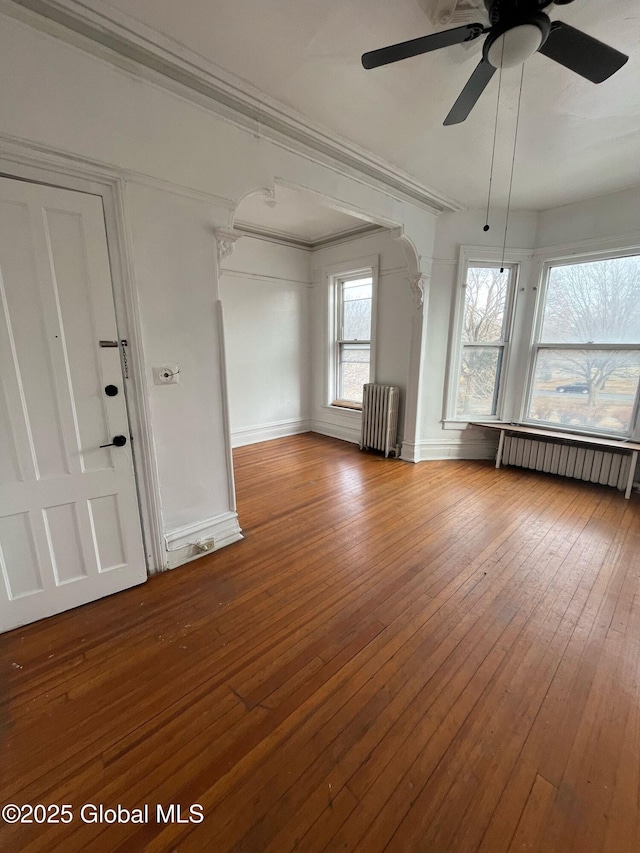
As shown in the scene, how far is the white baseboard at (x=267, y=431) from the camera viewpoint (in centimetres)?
509

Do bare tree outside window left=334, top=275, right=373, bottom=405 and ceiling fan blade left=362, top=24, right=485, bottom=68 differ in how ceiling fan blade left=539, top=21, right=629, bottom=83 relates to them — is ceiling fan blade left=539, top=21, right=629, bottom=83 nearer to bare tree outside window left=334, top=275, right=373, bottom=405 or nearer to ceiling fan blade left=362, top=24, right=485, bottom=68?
ceiling fan blade left=362, top=24, right=485, bottom=68

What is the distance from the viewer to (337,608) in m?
1.98

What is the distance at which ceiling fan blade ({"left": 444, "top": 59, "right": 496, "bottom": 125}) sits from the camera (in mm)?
1579

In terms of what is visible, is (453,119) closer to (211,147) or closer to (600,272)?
(211,147)

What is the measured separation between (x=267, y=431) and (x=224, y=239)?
11.2 ft

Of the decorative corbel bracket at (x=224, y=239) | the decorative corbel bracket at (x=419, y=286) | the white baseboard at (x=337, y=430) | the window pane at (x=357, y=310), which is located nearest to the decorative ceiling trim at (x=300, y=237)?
the window pane at (x=357, y=310)

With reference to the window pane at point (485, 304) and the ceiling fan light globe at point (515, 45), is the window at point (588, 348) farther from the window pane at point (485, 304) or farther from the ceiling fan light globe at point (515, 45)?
the ceiling fan light globe at point (515, 45)

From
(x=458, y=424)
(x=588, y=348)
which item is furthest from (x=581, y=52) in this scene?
(x=458, y=424)

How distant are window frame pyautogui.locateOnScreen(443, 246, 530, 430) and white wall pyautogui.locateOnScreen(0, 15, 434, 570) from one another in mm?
2127

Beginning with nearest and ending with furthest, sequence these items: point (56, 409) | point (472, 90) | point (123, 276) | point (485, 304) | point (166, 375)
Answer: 1. point (472, 90)
2. point (56, 409)
3. point (123, 276)
4. point (166, 375)
5. point (485, 304)

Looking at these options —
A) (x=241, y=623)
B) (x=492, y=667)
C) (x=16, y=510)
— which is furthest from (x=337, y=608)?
(x=16, y=510)

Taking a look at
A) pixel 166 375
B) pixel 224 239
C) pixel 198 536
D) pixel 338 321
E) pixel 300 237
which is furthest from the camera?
pixel 338 321

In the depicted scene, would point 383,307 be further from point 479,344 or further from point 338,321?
point 479,344

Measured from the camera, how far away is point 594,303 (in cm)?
371
